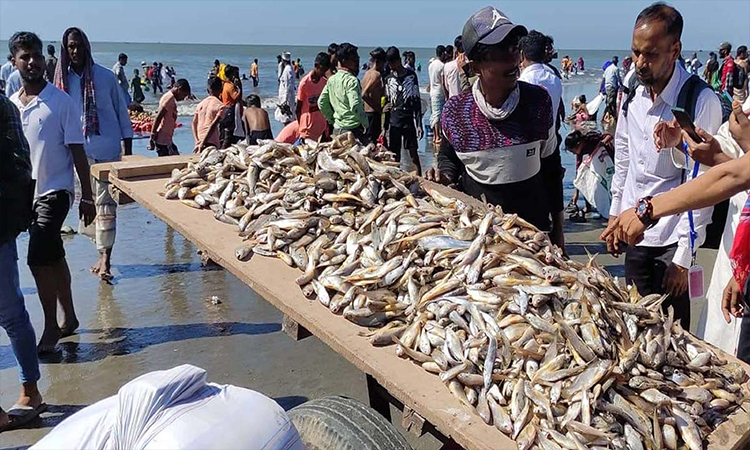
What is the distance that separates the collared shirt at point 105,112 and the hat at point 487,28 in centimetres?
415

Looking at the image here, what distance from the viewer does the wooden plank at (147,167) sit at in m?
5.15

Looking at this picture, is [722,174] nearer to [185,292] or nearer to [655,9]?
[655,9]

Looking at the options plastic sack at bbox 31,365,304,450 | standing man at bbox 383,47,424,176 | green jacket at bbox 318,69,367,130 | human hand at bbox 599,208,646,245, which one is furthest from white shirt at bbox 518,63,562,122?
plastic sack at bbox 31,365,304,450

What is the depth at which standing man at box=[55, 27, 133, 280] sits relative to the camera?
245 inches

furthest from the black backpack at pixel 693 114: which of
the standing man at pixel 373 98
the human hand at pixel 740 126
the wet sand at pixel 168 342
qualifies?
the standing man at pixel 373 98

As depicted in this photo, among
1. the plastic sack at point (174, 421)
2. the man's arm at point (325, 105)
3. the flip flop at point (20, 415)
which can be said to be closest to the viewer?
the plastic sack at point (174, 421)

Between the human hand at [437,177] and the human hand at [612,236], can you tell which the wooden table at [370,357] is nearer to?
the human hand at [437,177]

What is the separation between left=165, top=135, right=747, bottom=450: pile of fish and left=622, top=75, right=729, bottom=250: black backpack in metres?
1.08

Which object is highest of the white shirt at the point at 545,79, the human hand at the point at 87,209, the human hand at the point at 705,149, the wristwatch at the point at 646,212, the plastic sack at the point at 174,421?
the white shirt at the point at 545,79

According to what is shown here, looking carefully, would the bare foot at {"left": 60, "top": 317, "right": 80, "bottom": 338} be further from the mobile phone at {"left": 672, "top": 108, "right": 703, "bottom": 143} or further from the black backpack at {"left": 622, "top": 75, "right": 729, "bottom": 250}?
the mobile phone at {"left": 672, "top": 108, "right": 703, "bottom": 143}

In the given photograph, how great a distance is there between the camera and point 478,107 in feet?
12.8

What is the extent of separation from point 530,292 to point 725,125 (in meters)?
1.73

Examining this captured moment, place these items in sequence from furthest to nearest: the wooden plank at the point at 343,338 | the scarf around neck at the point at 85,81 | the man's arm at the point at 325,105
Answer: the man's arm at the point at 325,105 → the scarf around neck at the point at 85,81 → the wooden plank at the point at 343,338

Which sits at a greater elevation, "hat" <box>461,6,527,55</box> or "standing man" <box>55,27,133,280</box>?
"hat" <box>461,6,527,55</box>
